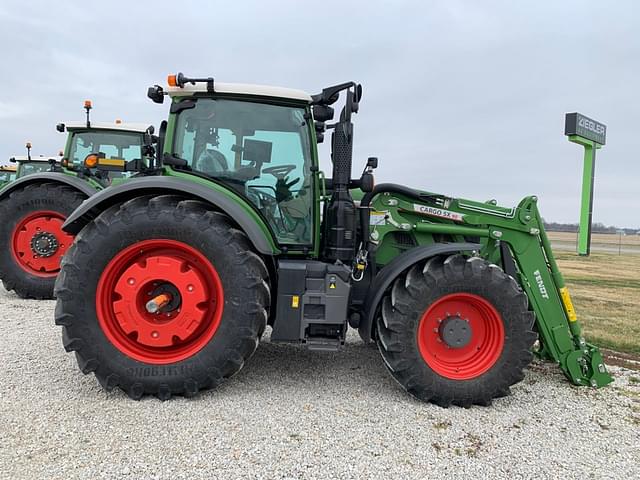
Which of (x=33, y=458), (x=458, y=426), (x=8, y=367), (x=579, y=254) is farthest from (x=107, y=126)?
(x=579, y=254)

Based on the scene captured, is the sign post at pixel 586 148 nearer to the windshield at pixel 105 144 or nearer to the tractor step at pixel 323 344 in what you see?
the windshield at pixel 105 144

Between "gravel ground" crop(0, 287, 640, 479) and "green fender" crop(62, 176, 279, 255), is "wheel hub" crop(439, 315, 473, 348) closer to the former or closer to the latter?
"gravel ground" crop(0, 287, 640, 479)

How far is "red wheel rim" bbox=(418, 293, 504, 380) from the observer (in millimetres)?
3486

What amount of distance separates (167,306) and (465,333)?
228cm

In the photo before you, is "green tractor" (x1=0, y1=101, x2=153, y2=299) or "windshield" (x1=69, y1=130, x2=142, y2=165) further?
"windshield" (x1=69, y1=130, x2=142, y2=165)

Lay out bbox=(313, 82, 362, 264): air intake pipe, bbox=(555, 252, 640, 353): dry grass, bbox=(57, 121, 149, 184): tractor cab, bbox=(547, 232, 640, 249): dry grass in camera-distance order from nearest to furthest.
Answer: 1. bbox=(313, 82, 362, 264): air intake pipe
2. bbox=(555, 252, 640, 353): dry grass
3. bbox=(57, 121, 149, 184): tractor cab
4. bbox=(547, 232, 640, 249): dry grass

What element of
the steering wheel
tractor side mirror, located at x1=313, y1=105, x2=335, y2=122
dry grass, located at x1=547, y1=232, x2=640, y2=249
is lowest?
the steering wheel

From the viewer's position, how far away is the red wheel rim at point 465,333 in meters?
3.49

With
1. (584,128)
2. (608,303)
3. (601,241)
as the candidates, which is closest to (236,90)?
(608,303)

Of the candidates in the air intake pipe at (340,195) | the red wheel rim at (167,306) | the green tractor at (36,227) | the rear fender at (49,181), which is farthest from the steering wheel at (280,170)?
the rear fender at (49,181)

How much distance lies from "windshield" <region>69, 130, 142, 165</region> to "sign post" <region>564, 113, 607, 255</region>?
1620 centimetres

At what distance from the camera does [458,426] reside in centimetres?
309

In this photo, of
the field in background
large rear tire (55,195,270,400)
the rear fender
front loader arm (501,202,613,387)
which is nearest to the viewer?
large rear tire (55,195,270,400)

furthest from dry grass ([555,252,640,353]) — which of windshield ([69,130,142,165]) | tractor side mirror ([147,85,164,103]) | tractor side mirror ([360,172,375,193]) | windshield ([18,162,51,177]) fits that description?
windshield ([18,162,51,177])
